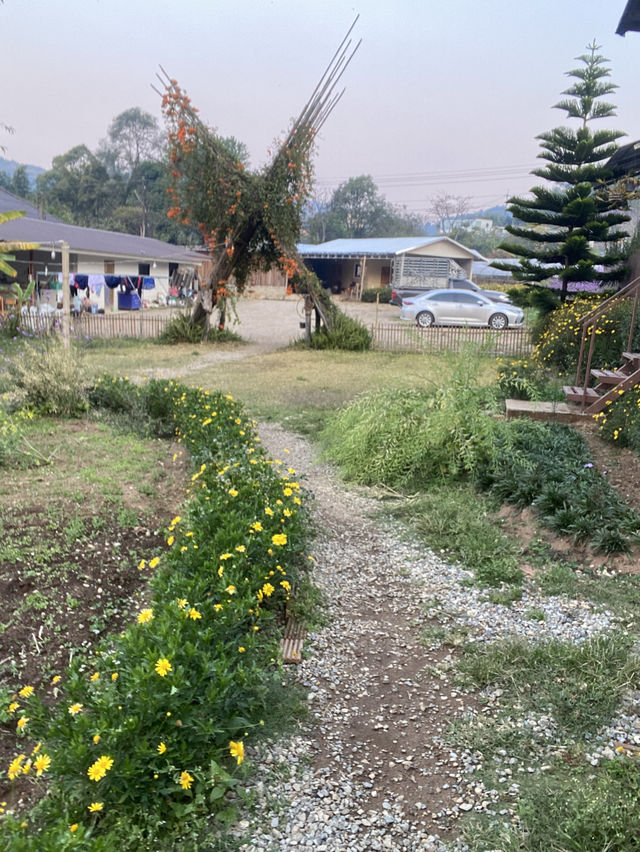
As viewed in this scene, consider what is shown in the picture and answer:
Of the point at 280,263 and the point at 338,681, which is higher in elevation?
the point at 280,263

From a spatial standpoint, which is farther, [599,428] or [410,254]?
[410,254]

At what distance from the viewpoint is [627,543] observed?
4.18m

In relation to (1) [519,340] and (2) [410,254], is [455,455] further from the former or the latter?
(2) [410,254]

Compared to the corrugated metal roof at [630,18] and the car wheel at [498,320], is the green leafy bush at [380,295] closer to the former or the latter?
the car wheel at [498,320]

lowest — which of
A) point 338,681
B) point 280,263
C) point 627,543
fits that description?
point 338,681

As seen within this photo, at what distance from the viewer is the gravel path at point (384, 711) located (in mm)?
2199

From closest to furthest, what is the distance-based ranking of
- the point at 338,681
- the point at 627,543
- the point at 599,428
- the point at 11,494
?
the point at 338,681
the point at 627,543
the point at 11,494
the point at 599,428

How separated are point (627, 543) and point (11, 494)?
4131 mm

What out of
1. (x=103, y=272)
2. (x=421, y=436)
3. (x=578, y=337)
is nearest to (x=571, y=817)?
(x=421, y=436)

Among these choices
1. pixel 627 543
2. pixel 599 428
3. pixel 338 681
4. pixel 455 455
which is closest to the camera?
pixel 338 681

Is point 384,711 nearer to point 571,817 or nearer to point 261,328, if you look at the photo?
point 571,817

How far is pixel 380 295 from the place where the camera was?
36469 mm

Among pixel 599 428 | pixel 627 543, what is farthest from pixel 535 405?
pixel 627 543

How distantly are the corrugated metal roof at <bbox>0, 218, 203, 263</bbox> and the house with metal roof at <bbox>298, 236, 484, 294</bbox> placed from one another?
874 cm
